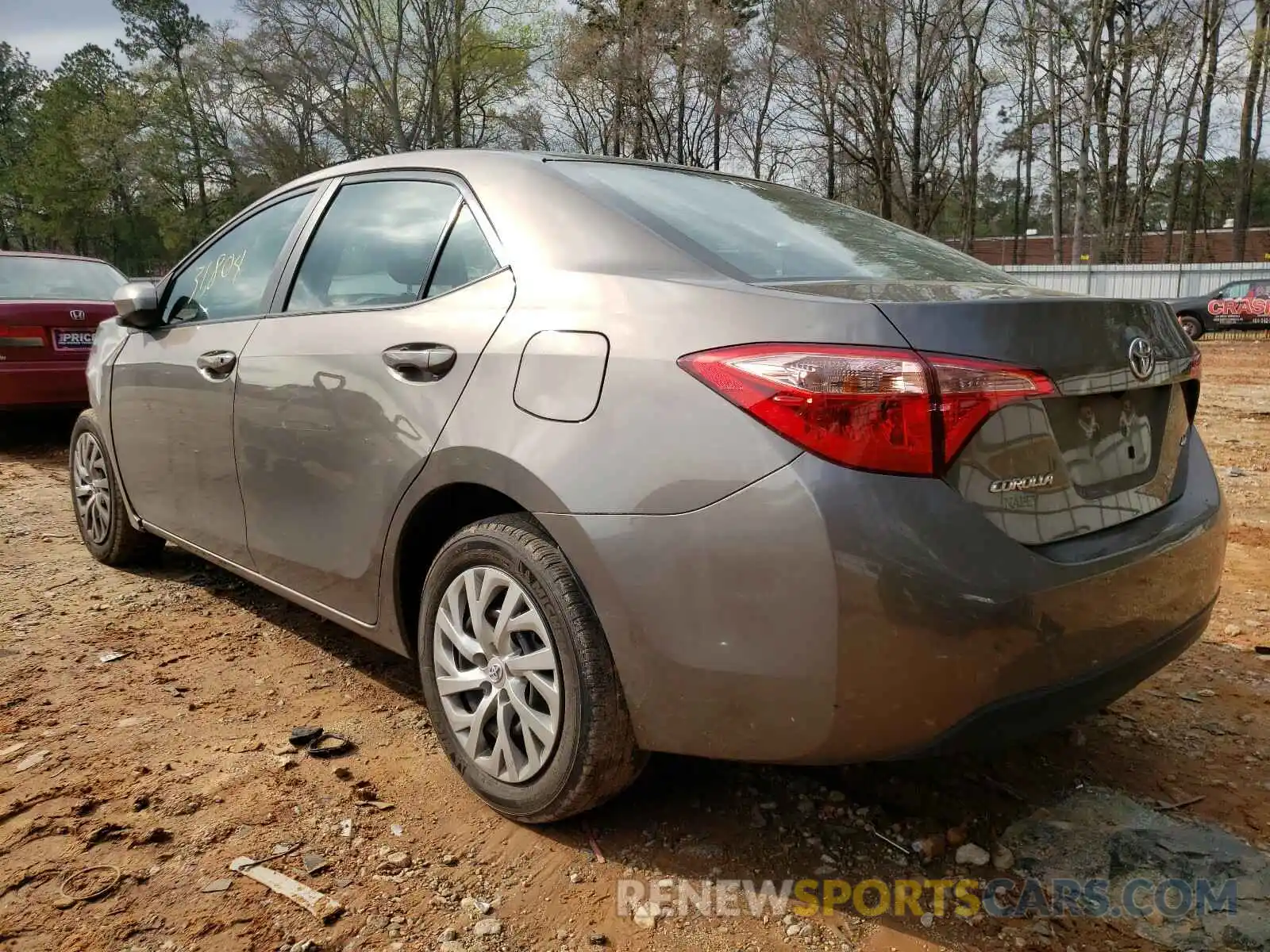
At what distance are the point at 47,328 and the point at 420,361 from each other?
20.2 feet

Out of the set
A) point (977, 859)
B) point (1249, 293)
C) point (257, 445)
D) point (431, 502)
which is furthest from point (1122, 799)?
point (1249, 293)

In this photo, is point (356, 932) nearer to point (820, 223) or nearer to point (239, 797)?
point (239, 797)

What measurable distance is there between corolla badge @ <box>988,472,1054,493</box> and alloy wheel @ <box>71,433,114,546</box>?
3.78 meters

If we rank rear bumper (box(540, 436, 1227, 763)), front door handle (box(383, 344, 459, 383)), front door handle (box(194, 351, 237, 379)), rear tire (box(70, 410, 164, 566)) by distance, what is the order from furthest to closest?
rear tire (box(70, 410, 164, 566)), front door handle (box(194, 351, 237, 379)), front door handle (box(383, 344, 459, 383)), rear bumper (box(540, 436, 1227, 763))

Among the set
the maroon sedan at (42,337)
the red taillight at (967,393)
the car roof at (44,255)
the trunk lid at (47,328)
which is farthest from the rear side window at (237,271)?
the car roof at (44,255)

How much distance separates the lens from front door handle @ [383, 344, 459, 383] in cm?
225

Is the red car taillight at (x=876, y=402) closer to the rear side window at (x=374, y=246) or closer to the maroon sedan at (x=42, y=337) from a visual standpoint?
the rear side window at (x=374, y=246)

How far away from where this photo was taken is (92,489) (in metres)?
4.29

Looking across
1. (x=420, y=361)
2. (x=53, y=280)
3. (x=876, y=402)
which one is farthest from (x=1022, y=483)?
(x=53, y=280)

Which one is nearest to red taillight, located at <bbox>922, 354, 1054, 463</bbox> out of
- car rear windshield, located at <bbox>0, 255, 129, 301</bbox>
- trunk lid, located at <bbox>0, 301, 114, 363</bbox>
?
trunk lid, located at <bbox>0, 301, 114, 363</bbox>

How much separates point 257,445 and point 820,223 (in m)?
1.83

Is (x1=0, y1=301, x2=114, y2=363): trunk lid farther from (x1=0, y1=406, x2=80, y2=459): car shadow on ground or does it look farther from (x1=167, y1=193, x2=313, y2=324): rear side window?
(x1=167, y1=193, x2=313, y2=324): rear side window

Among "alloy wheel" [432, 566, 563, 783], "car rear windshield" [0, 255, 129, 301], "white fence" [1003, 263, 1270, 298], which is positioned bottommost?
"alloy wheel" [432, 566, 563, 783]

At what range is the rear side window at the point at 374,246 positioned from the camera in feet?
8.43
